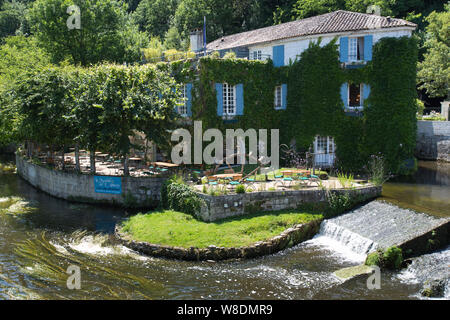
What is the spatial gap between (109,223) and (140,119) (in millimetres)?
5504

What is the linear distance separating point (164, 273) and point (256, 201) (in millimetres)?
5896

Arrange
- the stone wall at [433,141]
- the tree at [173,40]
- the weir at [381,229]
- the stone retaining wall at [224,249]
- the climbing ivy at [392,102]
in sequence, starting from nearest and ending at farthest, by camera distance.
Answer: the weir at [381,229] → the stone retaining wall at [224,249] → the climbing ivy at [392,102] → the stone wall at [433,141] → the tree at [173,40]

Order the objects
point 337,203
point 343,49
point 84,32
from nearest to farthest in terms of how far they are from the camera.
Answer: point 337,203, point 343,49, point 84,32

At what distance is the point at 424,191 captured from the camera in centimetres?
2308

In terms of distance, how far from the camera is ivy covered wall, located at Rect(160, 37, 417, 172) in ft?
88.7

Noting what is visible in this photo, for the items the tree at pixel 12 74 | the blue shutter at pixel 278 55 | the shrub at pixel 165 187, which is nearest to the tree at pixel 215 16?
the tree at pixel 12 74

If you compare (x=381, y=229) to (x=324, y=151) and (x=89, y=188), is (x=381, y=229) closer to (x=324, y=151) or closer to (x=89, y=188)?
(x=324, y=151)

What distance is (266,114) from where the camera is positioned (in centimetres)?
3000

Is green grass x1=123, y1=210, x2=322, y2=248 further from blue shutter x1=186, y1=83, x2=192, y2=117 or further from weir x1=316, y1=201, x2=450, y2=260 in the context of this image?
blue shutter x1=186, y1=83, x2=192, y2=117

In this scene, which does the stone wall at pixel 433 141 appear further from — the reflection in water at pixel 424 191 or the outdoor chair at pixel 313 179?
the outdoor chair at pixel 313 179

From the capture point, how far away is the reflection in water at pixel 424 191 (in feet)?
63.9

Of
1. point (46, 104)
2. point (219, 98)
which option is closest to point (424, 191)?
point (219, 98)

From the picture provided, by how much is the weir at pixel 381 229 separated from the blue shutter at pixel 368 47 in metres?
11.3
